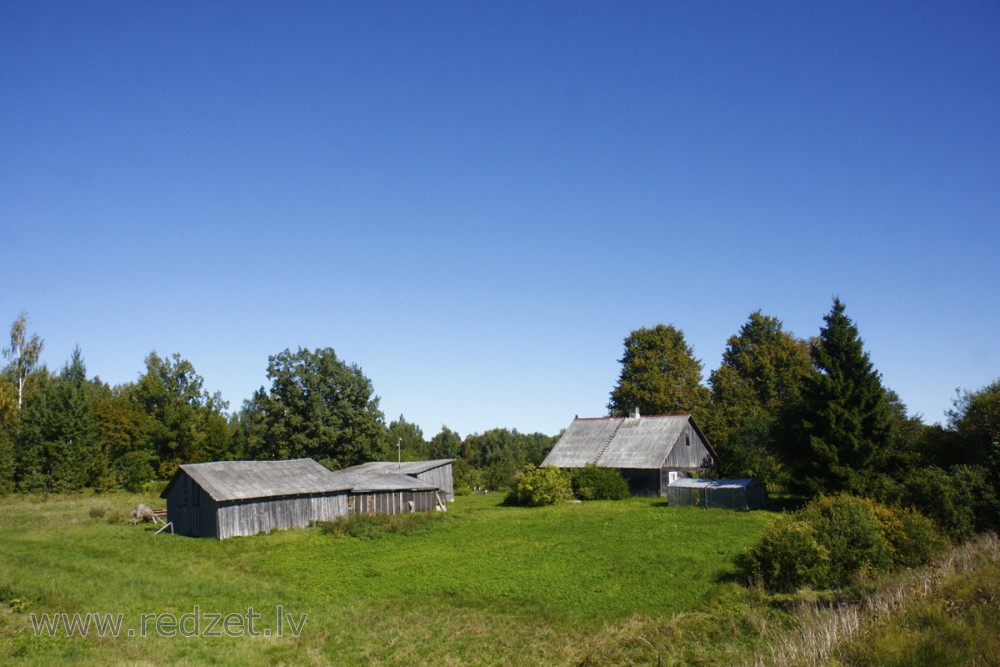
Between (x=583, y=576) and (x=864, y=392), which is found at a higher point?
(x=864, y=392)

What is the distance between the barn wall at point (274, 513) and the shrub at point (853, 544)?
2880 centimetres

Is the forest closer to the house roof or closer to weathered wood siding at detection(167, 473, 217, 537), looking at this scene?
the house roof

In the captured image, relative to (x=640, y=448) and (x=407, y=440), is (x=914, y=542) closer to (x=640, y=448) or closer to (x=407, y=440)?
(x=640, y=448)

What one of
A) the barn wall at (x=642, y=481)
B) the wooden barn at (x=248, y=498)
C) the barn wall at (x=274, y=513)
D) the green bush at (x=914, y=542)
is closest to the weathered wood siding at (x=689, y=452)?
the barn wall at (x=642, y=481)

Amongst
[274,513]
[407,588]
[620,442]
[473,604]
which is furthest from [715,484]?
[274,513]

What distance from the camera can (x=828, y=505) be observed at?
23.9 m

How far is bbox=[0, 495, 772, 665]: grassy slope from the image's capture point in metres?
16.4

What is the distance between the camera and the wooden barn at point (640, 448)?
5300 cm

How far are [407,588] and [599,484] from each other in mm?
30409

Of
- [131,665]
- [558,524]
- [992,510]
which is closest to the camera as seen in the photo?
[131,665]

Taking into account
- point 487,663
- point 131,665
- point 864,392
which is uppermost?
point 864,392

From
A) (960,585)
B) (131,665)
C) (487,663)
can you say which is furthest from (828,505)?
(131,665)

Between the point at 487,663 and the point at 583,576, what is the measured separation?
8627 millimetres

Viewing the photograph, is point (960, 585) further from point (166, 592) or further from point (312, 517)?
point (312, 517)
